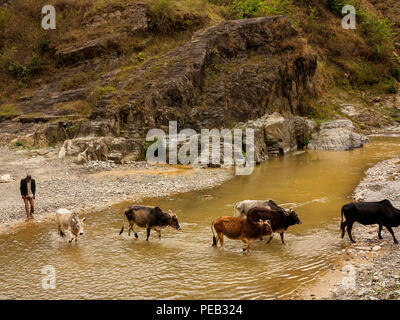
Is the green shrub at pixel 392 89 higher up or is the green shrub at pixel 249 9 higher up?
the green shrub at pixel 249 9

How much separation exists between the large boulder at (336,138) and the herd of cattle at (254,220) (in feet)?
78.0

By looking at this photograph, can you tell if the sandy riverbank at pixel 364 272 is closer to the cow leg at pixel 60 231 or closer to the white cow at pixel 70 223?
the white cow at pixel 70 223

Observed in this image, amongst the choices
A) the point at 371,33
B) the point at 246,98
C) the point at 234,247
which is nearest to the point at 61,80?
the point at 246,98

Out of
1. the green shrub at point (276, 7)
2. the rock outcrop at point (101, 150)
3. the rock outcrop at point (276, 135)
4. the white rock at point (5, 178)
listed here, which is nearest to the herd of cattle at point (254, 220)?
the white rock at point (5, 178)

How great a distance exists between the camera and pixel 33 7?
154 ft

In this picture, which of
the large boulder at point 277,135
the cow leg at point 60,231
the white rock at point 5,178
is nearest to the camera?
the cow leg at point 60,231

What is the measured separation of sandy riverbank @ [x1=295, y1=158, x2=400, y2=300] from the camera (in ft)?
26.2

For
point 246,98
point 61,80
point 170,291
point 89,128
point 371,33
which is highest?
point 371,33

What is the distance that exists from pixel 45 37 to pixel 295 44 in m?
28.9

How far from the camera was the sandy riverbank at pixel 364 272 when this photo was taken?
26.2ft

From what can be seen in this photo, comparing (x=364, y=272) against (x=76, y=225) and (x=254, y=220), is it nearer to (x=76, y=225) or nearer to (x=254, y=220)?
(x=254, y=220)

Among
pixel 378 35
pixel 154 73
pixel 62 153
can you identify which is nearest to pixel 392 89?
pixel 378 35

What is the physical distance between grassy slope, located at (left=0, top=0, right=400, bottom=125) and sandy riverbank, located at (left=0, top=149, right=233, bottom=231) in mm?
10474

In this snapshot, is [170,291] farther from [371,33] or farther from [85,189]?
[371,33]
